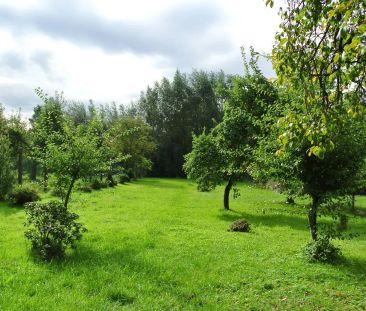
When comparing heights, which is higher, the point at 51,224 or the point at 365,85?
the point at 365,85

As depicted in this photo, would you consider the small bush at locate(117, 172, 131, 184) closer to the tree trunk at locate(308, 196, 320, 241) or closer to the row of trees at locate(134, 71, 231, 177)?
the row of trees at locate(134, 71, 231, 177)

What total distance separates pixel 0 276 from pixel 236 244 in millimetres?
7520

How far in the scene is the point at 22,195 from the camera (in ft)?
75.5

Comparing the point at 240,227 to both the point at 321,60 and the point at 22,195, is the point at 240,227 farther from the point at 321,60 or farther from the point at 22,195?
the point at 22,195

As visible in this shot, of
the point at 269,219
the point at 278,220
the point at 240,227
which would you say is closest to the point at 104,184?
the point at 269,219

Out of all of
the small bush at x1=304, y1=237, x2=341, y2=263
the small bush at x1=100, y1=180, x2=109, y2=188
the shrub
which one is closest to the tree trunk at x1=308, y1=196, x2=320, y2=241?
the small bush at x1=304, y1=237, x2=341, y2=263

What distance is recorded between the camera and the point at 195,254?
11805mm

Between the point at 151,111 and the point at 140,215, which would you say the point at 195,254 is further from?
the point at 151,111

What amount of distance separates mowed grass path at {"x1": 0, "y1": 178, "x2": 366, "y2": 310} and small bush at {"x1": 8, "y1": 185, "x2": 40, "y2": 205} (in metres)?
8.01

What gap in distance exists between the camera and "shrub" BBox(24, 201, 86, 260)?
425 inches

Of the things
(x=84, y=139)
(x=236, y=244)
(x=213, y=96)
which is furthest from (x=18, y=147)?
(x=213, y=96)

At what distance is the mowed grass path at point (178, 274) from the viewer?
8.12 meters

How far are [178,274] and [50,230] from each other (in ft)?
A: 12.7

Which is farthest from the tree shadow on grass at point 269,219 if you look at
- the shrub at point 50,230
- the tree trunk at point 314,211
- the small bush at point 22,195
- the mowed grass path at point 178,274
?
the small bush at point 22,195
